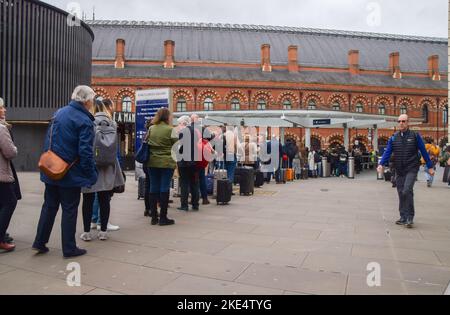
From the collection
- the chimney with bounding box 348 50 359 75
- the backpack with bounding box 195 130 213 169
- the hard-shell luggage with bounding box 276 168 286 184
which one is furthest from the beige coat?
the chimney with bounding box 348 50 359 75

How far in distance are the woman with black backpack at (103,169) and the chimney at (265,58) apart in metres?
40.2

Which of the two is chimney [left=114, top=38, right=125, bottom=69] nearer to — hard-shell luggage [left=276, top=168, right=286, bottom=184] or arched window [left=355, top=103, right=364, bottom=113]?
arched window [left=355, top=103, right=364, bottom=113]

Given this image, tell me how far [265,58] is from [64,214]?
4212 cm

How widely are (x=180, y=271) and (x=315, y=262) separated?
1518 mm

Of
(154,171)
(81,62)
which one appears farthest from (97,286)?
(81,62)

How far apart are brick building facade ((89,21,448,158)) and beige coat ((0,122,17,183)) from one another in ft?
116

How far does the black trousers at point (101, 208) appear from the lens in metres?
5.40

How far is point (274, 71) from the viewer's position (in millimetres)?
44406

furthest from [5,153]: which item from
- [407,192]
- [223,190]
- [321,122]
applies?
[321,122]

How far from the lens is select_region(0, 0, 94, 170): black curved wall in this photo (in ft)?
66.3

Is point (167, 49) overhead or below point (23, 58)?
overhead

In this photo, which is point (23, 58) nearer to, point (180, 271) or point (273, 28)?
point (180, 271)

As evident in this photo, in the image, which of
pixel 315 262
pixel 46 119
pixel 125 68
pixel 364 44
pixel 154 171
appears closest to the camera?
pixel 315 262
